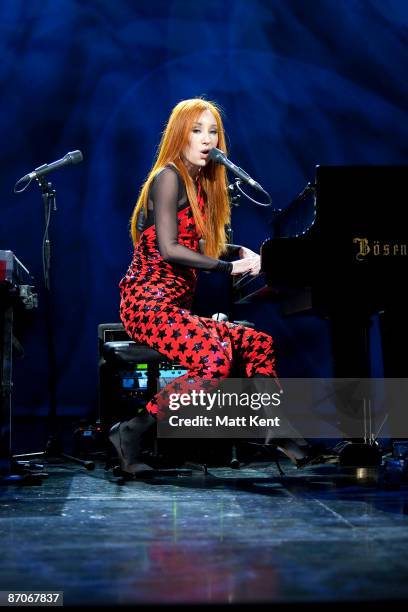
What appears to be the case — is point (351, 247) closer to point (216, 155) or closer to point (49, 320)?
point (216, 155)

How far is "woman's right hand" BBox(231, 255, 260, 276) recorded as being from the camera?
9.48 feet

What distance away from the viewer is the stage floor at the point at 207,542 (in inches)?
50.6

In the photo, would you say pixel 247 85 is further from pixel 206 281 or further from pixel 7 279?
pixel 7 279

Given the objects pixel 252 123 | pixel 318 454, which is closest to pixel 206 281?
pixel 252 123

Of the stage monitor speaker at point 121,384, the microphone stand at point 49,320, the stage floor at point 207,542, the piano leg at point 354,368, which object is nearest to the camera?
the stage floor at point 207,542

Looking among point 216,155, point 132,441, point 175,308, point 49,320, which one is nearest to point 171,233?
point 175,308

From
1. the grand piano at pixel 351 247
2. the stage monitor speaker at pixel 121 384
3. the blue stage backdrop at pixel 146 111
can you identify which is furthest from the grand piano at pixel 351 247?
the blue stage backdrop at pixel 146 111

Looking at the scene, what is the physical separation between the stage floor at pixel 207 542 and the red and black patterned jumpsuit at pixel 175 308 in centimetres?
44

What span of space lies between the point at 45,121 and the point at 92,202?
61 centimetres

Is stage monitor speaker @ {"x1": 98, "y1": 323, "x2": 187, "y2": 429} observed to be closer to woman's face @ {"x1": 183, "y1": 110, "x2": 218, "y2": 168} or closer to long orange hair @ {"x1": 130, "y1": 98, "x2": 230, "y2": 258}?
long orange hair @ {"x1": 130, "y1": 98, "x2": 230, "y2": 258}

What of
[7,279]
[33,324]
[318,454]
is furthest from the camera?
[33,324]

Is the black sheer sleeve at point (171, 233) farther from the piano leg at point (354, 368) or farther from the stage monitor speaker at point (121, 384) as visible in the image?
the stage monitor speaker at point (121, 384)

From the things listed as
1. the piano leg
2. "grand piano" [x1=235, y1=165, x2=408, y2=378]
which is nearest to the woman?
"grand piano" [x1=235, y1=165, x2=408, y2=378]

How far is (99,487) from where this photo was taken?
2.86 m
